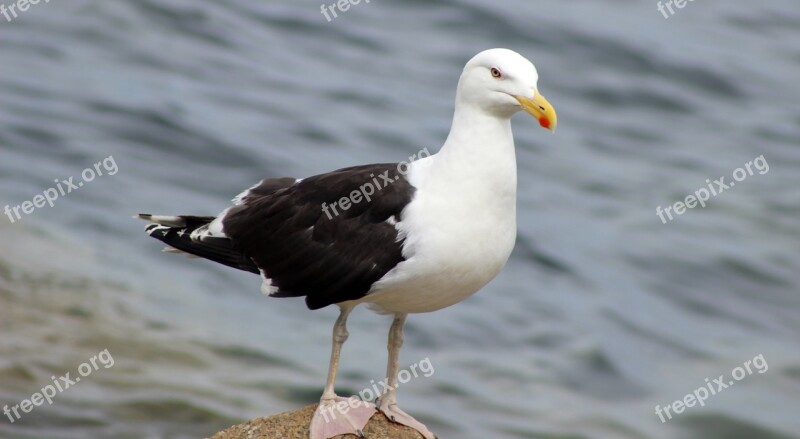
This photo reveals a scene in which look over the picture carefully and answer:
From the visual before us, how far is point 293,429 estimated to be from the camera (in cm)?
723

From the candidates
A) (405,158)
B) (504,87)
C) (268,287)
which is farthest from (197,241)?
(405,158)

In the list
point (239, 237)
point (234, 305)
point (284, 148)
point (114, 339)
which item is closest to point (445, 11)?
point (284, 148)

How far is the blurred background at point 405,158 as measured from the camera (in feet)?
43.1

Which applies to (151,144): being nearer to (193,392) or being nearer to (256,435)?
(193,392)

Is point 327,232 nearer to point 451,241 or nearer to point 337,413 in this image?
point 451,241

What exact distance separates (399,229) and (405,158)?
1227cm

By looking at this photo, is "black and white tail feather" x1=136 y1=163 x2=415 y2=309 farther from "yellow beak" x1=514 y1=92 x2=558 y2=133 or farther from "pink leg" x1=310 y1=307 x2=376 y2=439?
"yellow beak" x1=514 y1=92 x2=558 y2=133

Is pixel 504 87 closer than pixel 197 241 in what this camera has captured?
Yes

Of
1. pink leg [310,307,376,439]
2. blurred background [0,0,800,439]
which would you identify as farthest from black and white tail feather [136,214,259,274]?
blurred background [0,0,800,439]

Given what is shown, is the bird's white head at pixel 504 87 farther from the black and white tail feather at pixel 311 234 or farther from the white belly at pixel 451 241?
the black and white tail feather at pixel 311 234

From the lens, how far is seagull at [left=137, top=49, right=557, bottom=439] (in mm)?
6789

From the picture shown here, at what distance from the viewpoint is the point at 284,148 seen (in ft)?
62.3

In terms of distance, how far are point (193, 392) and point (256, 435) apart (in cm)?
544

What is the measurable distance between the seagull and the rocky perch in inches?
2.5
